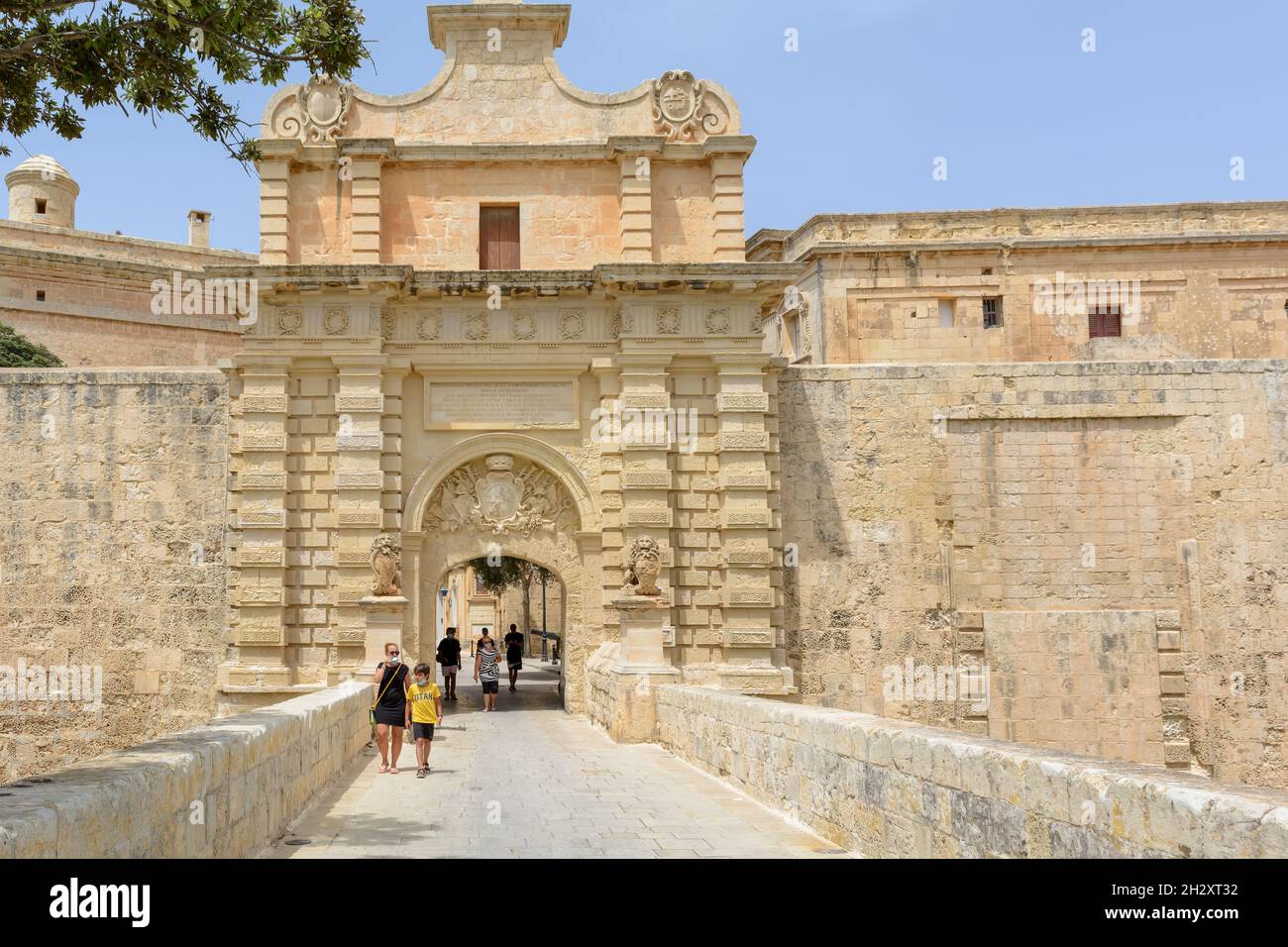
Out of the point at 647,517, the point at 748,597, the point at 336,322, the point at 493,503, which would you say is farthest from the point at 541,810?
the point at 336,322

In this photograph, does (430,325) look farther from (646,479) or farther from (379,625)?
(379,625)

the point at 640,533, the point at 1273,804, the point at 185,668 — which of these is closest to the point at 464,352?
the point at 640,533

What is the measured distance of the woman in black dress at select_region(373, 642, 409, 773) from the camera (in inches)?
424

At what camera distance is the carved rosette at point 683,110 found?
55.2 ft

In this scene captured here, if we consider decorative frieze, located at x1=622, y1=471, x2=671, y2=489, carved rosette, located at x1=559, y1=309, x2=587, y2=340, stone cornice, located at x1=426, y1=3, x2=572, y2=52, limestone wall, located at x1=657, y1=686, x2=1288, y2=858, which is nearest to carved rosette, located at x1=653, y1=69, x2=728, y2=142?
stone cornice, located at x1=426, y1=3, x2=572, y2=52

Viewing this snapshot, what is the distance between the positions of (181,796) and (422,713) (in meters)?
6.08

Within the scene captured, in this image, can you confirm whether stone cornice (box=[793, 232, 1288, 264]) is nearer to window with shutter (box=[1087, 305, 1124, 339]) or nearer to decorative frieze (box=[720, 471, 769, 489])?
window with shutter (box=[1087, 305, 1124, 339])

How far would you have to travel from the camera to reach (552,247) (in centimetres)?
1688

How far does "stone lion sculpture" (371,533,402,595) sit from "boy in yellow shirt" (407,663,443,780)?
3.39 meters

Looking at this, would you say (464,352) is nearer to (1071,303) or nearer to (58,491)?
(58,491)

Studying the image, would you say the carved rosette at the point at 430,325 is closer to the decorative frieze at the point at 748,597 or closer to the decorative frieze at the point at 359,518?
the decorative frieze at the point at 359,518

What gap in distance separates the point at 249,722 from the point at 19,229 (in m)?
25.8

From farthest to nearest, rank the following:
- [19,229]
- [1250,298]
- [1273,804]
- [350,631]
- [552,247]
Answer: [19,229]
[1250,298]
[552,247]
[350,631]
[1273,804]

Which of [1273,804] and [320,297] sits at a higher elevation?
[320,297]
